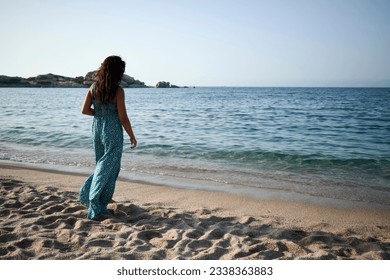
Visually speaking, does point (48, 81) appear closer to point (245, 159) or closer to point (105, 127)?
point (245, 159)

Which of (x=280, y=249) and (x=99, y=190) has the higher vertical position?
(x=99, y=190)

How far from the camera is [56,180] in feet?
20.5

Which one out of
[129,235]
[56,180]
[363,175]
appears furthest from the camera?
[363,175]

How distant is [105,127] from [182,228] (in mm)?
1770

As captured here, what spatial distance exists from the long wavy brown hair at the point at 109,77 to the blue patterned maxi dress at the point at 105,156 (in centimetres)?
18

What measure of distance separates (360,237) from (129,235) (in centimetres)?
294

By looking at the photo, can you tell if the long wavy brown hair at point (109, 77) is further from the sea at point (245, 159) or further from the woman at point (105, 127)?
the sea at point (245, 159)

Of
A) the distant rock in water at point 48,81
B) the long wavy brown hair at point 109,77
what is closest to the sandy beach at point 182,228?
the long wavy brown hair at point 109,77

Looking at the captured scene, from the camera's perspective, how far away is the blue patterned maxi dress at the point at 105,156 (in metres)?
4.01

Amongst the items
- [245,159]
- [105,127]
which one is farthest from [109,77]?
[245,159]

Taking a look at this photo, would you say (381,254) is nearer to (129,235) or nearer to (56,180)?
(129,235)

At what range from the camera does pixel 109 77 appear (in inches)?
147
